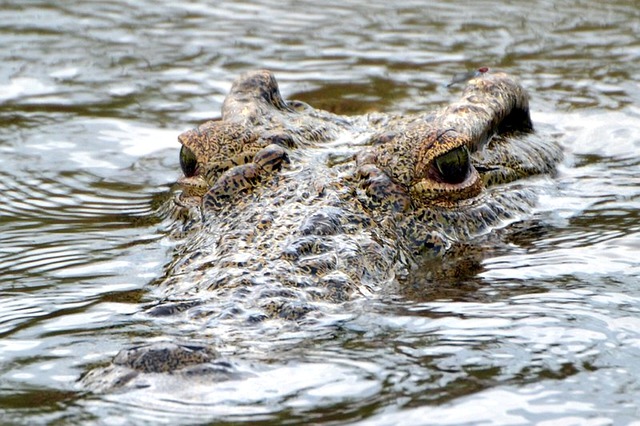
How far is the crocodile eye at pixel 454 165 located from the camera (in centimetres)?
679

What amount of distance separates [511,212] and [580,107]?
301 cm

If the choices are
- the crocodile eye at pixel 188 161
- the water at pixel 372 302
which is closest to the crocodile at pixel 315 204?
the crocodile eye at pixel 188 161

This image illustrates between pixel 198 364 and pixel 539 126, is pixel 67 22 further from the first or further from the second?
pixel 198 364

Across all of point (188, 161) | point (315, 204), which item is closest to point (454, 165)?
point (315, 204)

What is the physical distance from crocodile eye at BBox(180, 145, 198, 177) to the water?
1.26 ft

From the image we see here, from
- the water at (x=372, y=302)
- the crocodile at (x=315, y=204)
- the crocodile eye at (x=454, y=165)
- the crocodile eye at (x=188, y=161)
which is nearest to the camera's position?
the water at (x=372, y=302)

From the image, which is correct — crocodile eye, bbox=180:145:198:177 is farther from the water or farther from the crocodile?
the water

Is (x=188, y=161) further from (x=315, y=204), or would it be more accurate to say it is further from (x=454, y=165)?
(x=454, y=165)

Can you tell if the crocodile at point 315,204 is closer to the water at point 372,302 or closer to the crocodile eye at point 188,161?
the crocodile eye at point 188,161

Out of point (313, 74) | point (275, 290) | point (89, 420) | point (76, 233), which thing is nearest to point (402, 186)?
point (275, 290)

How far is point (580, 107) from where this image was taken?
991 centimetres

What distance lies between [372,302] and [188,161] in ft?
6.57

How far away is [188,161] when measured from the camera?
711 cm

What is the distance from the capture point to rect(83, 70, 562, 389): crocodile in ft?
17.3
